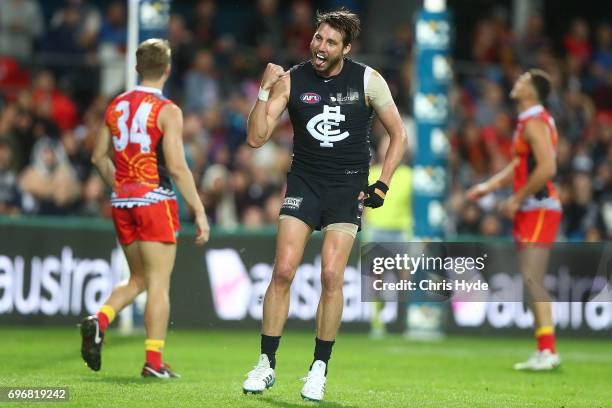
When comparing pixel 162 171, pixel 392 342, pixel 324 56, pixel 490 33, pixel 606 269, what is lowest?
pixel 392 342

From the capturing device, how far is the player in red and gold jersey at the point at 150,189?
9742 millimetres

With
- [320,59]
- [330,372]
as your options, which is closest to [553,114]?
[330,372]

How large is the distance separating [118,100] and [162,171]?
0.68 meters

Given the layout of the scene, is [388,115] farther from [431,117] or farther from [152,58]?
[431,117]

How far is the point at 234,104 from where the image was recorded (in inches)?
781

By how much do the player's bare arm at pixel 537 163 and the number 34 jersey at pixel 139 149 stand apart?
3.77 meters

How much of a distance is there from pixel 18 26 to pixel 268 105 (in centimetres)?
1201

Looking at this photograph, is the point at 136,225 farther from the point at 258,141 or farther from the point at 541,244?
the point at 541,244

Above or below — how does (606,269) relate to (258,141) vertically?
below

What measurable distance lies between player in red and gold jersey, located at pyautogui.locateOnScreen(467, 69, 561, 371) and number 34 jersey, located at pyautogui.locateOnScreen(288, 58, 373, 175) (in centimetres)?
349

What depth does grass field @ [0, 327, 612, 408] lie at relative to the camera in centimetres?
873

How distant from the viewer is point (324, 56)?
28.6ft

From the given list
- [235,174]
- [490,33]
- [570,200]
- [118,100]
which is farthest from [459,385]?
[490,33]

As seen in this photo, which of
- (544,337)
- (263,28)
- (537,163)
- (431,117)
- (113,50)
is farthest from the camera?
(263,28)
